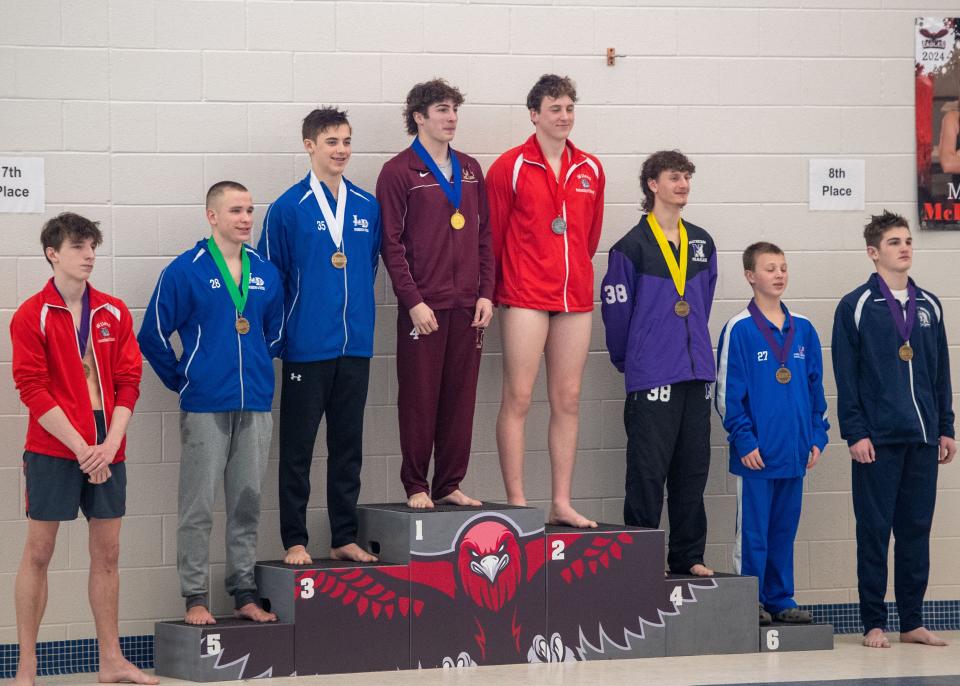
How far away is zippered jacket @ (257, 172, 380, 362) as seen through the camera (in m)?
5.13

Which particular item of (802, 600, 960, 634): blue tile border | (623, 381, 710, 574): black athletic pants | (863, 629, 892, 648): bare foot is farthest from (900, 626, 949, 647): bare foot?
(623, 381, 710, 574): black athletic pants

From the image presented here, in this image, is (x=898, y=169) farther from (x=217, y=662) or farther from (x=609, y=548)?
(x=217, y=662)

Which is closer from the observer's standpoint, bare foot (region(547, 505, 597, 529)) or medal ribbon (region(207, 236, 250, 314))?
medal ribbon (region(207, 236, 250, 314))

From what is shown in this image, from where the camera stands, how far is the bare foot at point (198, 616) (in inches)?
192

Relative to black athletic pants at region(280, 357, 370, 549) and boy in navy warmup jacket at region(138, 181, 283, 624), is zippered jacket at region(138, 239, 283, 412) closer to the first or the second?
boy in navy warmup jacket at region(138, 181, 283, 624)

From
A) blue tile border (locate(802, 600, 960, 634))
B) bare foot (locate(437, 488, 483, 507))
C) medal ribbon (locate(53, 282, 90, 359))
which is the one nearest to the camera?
medal ribbon (locate(53, 282, 90, 359))

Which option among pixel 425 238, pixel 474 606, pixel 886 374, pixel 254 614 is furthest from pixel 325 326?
pixel 886 374

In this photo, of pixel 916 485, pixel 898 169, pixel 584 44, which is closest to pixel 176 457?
pixel 584 44

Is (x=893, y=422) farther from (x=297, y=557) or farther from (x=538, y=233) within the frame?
(x=297, y=557)

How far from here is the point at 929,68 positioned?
6152 millimetres

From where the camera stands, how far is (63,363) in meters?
4.64

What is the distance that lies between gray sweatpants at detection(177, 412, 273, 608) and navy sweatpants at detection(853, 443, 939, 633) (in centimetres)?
260

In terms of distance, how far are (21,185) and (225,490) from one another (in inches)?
60.3

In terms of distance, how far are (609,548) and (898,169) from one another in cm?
243
